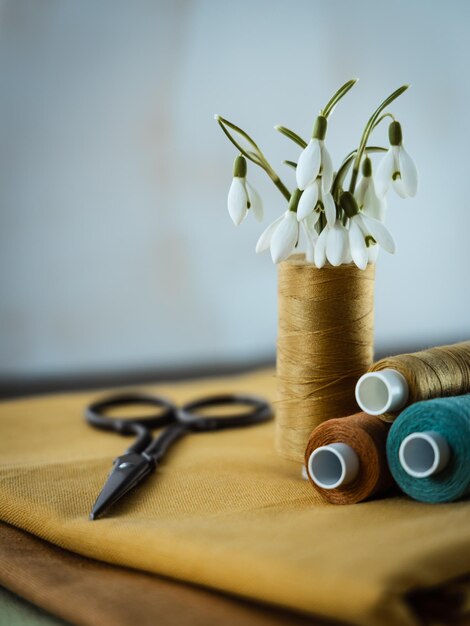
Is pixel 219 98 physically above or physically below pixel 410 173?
above

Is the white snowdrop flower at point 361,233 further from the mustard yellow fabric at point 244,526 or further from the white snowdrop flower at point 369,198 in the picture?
the mustard yellow fabric at point 244,526

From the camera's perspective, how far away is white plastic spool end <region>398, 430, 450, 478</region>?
0.57 metres

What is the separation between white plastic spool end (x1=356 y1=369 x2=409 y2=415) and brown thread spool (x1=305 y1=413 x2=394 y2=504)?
1 centimetres

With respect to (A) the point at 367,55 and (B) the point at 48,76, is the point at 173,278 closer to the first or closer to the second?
(B) the point at 48,76

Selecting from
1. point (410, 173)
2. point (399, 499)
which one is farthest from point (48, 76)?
point (399, 499)

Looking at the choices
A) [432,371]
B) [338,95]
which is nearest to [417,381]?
[432,371]

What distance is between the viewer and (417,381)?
62 cm

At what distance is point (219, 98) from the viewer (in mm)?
1322

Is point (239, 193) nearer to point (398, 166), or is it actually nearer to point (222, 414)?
point (398, 166)

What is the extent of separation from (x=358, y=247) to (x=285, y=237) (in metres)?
0.06

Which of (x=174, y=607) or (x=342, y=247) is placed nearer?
(x=174, y=607)

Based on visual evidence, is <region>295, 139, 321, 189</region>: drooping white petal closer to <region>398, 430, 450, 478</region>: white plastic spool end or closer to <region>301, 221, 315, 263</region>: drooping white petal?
<region>301, 221, 315, 263</region>: drooping white petal

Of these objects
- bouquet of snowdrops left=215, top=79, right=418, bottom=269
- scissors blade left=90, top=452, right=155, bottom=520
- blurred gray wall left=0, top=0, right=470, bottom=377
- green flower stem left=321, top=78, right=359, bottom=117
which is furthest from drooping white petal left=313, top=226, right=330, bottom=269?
blurred gray wall left=0, top=0, right=470, bottom=377

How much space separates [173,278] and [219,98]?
31 cm
